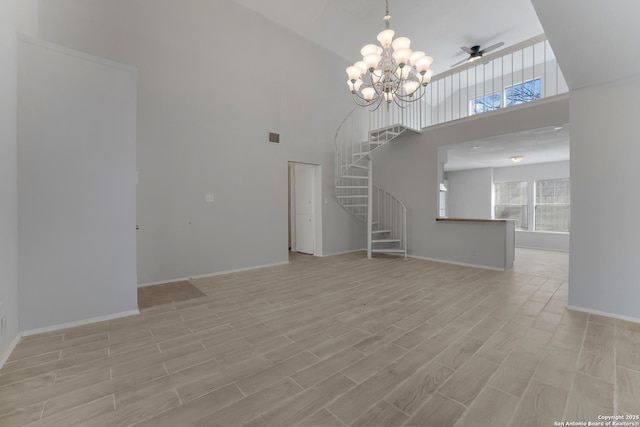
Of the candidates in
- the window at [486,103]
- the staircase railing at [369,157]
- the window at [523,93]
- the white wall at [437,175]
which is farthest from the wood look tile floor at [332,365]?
the window at [486,103]

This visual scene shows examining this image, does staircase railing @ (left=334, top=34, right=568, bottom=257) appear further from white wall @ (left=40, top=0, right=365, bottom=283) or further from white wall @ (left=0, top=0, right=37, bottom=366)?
white wall @ (left=0, top=0, right=37, bottom=366)

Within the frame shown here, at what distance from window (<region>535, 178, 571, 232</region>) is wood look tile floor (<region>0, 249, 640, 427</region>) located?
5.67 m

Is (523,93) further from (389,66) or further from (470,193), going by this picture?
(389,66)

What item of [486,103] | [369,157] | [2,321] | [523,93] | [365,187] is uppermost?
[486,103]

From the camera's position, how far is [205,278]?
4246mm

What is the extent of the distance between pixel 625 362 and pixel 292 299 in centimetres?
292

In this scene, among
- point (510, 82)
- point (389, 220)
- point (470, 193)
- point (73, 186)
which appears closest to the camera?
point (73, 186)

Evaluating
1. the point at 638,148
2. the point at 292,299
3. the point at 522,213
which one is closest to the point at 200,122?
the point at 292,299

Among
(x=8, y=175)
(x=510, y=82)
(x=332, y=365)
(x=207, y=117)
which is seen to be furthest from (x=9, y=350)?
(x=510, y=82)

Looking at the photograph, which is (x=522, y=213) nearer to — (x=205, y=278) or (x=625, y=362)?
(x=625, y=362)

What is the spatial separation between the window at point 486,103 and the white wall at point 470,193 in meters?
2.02

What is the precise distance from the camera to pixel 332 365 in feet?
6.07

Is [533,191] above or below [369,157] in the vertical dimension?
below

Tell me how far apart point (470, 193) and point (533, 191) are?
5.75ft
